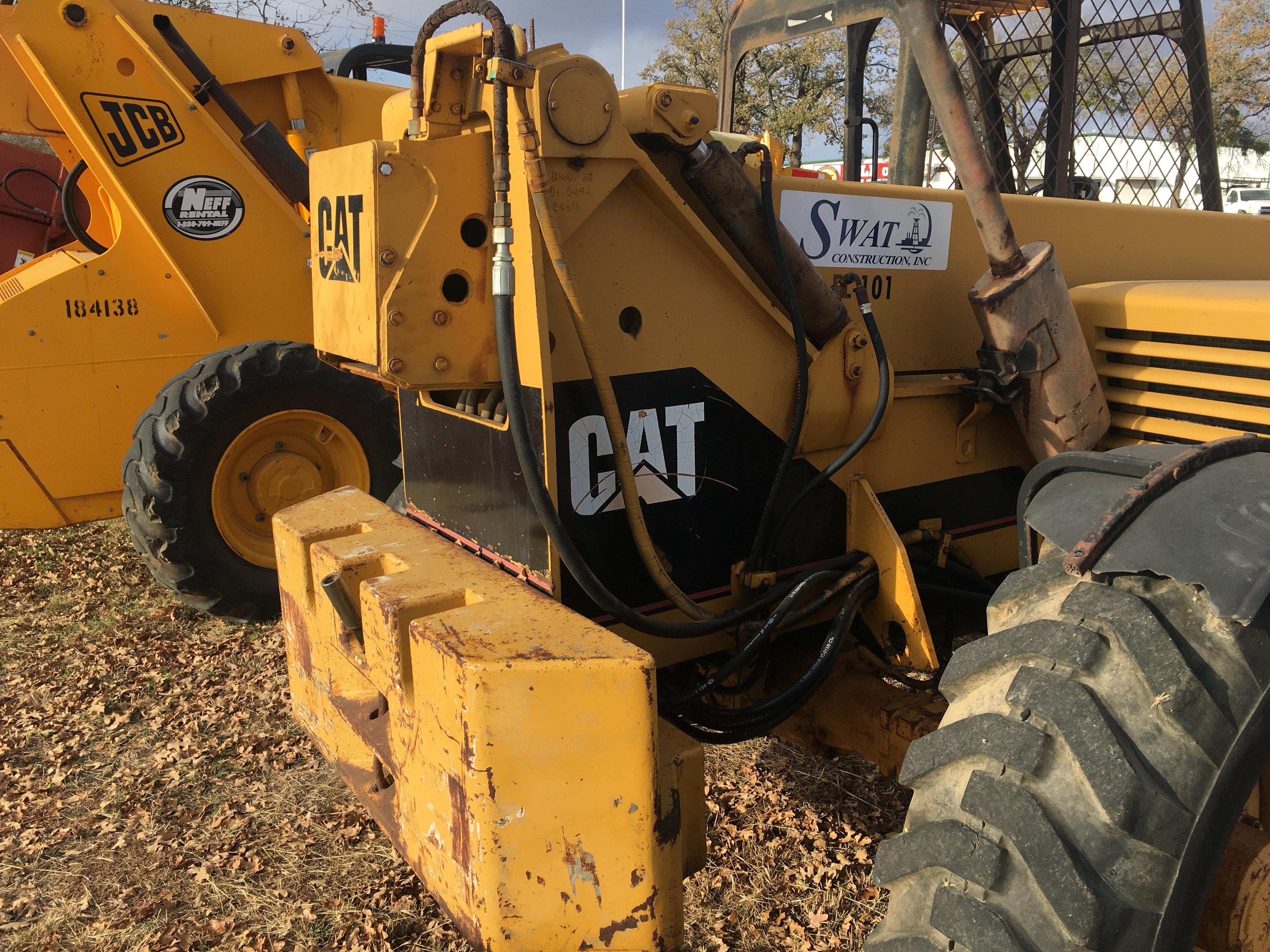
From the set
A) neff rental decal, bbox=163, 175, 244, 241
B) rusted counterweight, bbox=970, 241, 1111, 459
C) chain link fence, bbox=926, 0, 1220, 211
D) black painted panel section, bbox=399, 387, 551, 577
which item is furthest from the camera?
neff rental decal, bbox=163, 175, 244, 241

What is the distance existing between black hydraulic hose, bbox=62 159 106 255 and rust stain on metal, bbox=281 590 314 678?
14.2ft

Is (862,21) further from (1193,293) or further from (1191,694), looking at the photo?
(1191,694)

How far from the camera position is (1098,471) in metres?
1.99

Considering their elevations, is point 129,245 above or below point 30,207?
below

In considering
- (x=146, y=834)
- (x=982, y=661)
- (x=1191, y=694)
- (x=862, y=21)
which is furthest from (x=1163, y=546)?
(x=146, y=834)

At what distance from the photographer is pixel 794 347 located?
8.43 feet

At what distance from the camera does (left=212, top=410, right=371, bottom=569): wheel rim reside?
497 centimetres

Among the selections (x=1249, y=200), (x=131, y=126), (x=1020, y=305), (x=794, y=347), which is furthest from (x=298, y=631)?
(x=1249, y=200)

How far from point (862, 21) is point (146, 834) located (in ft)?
11.7

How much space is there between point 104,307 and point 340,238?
3.75m

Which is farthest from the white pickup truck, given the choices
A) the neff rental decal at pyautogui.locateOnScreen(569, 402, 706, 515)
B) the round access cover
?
the round access cover

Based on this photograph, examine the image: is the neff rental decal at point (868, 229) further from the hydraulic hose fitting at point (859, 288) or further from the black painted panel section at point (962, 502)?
the black painted panel section at point (962, 502)

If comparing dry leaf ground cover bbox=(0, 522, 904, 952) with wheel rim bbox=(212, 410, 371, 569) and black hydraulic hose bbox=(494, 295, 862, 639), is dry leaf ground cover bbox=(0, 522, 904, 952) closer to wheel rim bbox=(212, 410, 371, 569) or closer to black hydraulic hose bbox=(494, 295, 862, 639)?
wheel rim bbox=(212, 410, 371, 569)

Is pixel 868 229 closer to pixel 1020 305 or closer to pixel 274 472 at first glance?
pixel 1020 305
